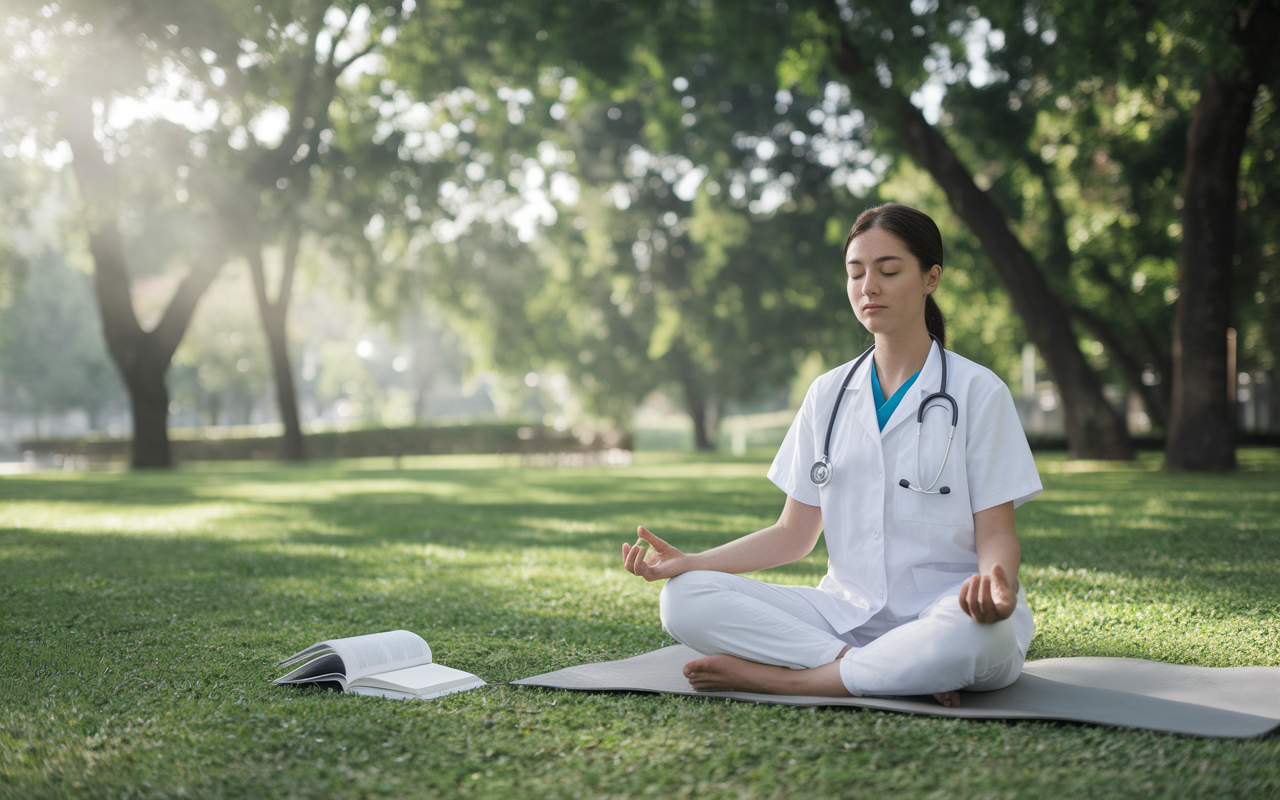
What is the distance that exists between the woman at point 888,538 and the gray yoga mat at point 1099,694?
0.08 metres

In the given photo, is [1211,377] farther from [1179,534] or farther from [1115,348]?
[1115,348]

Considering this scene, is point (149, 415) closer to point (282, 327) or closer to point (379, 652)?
point (282, 327)

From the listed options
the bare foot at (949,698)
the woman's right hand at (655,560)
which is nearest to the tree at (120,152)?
the woman's right hand at (655,560)

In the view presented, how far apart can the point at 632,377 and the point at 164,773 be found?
1263 inches

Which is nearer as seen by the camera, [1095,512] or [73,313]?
[1095,512]

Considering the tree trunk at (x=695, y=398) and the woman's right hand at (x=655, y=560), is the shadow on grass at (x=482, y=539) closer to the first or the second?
the woman's right hand at (x=655, y=560)

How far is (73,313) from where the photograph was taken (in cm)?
A: 4881

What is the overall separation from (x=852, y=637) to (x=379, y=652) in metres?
1.71

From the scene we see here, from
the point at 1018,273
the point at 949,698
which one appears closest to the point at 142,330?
the point at 1018,273

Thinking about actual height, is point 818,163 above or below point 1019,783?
above

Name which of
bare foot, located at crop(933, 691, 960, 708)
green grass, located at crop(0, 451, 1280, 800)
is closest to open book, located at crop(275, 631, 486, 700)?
green grass, located at crop(0, 451, 1280, 800)

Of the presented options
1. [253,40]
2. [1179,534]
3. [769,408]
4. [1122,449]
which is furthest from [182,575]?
[769,408]

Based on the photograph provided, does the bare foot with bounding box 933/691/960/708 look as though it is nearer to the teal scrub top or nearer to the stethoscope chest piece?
the stethoscope chest piece

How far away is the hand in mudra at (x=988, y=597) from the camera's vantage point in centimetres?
253
